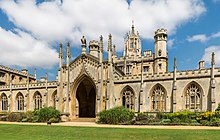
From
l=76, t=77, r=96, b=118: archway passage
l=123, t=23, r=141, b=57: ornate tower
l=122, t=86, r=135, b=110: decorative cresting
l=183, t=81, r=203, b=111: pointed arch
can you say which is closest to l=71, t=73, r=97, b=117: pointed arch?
l=76, t=77, r=96, b=118: archway passage

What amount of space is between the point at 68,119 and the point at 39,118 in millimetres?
4969

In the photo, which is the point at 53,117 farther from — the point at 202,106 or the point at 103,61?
the point at 202,106

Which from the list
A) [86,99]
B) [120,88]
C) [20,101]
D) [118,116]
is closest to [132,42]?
[86,99]

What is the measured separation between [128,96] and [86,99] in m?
9.58

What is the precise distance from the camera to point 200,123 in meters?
23.6

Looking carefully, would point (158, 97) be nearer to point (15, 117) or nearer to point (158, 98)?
point (158, 98)

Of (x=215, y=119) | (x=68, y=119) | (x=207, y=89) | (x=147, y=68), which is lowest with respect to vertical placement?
(x=68, y=119)

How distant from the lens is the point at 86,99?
39844 millimetres

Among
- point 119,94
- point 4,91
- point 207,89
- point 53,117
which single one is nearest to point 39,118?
point 53,117

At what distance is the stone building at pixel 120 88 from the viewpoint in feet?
95.5

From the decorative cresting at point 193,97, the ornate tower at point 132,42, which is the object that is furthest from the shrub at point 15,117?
the ornate tower at point 132,42

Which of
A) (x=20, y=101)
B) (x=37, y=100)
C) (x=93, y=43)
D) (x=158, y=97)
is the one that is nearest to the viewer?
(x=158, y=97)

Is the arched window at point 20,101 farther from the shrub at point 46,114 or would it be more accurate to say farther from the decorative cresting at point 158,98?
the decorative cresting at point 158,98

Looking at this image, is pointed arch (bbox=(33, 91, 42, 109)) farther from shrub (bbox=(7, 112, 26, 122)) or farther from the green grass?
the green grass
